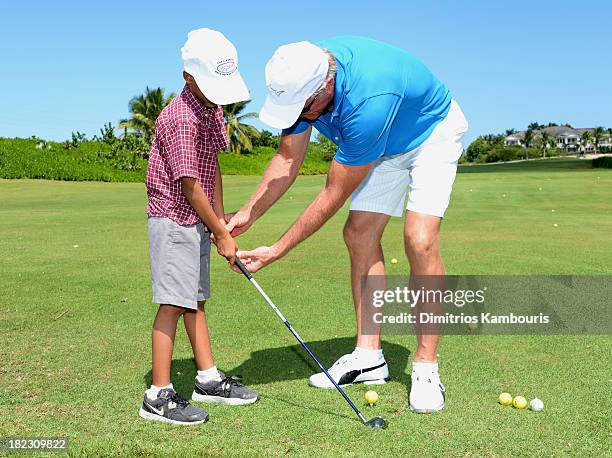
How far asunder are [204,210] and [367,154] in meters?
1.00

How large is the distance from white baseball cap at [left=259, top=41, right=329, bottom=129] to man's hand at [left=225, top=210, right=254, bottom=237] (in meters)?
0.95

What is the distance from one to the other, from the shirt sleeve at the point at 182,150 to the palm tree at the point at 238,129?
219 feet

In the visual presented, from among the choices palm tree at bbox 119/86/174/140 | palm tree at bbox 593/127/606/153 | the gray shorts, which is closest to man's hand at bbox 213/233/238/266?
the gray shorts

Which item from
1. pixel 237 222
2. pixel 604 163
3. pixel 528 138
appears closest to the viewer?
pixel 237 222

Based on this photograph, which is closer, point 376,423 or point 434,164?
point 376,423

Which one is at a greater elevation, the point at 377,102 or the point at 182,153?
the point at 377,102

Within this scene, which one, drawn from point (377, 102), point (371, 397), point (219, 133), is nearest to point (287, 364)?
point (371, 397)

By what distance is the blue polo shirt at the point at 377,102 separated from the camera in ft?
12.4

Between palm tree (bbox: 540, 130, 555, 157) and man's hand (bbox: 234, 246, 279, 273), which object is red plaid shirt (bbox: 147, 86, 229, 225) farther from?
palm tree (bbox: 540, 130, 555, 157)

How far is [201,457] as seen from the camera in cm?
336

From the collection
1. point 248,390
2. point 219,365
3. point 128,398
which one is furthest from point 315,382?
point 128,398

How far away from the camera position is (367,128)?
12.4 ft

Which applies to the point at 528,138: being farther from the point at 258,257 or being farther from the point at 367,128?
the point at 367,128

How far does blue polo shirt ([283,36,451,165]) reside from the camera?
12.4ft
